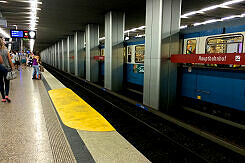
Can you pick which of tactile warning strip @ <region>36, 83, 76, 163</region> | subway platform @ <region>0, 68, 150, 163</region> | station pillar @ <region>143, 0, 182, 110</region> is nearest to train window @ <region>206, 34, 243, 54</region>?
station pillar @ <region>143, 0, 182, 110</region>

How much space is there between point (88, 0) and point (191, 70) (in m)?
5.15

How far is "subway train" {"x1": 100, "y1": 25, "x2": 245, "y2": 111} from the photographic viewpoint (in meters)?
4.75

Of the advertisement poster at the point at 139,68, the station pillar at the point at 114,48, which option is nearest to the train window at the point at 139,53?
the advertisement poster at the point at 139,68

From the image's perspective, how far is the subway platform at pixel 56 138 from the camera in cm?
294

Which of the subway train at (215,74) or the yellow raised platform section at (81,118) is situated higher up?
the subway train at (215,74)

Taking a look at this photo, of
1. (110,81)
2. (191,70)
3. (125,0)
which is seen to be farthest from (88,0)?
(191,70)

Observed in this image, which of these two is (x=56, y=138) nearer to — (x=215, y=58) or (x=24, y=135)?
(x=24, y=135)

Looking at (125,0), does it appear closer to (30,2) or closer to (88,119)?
(30,2)

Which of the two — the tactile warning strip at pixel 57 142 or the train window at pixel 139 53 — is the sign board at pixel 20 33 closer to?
the train window at pixel 139 53

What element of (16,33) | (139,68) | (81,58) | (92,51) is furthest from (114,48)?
(16,33)

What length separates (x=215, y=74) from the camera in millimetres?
5359

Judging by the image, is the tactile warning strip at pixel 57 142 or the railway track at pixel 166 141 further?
the railway track at pixel 166 141

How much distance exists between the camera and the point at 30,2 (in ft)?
29.0

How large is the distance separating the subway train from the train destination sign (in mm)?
389
